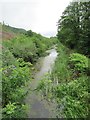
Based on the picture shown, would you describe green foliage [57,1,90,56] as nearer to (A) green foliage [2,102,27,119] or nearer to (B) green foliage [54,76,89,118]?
(B) green foliage [54,76,89,118]

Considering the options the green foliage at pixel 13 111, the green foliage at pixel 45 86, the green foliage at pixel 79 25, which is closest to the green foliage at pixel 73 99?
the green foliage at pixel 45 86

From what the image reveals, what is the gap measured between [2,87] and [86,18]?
37.0 feet

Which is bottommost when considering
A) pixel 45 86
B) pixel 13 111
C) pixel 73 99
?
pixel 13 111

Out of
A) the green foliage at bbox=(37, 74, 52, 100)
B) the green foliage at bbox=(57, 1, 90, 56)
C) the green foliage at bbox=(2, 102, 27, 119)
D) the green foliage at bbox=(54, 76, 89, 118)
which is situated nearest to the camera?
the green foliage at bbox=(2, 102, 27, 119)

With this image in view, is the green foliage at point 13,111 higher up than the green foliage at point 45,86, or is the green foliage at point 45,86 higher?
the green foliage at point 45,86

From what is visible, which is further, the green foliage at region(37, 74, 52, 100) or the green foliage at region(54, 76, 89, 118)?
the green foliage at region(37, 74, 52, 100)

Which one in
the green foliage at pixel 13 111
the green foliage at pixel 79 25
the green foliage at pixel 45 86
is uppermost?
the green foliage at pixel 79 25

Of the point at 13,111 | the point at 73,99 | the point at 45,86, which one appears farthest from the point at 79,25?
the point at 13,111

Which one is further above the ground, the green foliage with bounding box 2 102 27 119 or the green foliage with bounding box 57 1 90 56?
the green foliage with bounding box 57 1 90 56

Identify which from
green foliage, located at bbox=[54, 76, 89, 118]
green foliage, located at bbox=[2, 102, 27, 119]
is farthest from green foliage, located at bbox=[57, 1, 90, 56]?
green foliage, located at bbox=[2, 102, 27, 119]

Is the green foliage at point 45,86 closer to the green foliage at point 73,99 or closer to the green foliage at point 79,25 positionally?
the green foliage at point 73,99

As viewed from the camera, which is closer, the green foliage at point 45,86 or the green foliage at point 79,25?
the green foliage at point 45,86

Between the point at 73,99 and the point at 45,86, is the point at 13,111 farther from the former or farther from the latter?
the point at 45,86

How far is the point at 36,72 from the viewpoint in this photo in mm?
21109
